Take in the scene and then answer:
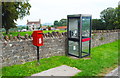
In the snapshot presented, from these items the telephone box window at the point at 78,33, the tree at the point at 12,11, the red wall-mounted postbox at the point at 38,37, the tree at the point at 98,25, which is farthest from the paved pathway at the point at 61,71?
the tree at the point at 98,25

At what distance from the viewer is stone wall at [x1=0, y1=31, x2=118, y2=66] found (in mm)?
4938

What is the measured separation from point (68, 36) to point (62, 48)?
0.84 m

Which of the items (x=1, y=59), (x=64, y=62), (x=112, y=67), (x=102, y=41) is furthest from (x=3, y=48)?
(x=102, y=41)

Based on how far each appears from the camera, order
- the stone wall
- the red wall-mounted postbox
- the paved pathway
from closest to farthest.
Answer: the paved pathway
the stone wall
the red wall-mounted postbox

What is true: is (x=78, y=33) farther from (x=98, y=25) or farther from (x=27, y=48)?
(x=98, y=25)

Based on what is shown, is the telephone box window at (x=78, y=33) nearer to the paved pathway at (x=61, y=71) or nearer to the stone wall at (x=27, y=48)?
the stone wall at (x=27, y=48)

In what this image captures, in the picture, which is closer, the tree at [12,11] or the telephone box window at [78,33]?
the telephone box window at [78,33]

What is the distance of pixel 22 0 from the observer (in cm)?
1973

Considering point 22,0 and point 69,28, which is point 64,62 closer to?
point 69,28

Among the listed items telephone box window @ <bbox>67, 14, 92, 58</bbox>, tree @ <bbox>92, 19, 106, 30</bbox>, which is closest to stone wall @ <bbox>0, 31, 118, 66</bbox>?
telephone box window @ <bbox>67, 14, 92, 58</bbox>

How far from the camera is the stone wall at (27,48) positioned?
4.94 meters

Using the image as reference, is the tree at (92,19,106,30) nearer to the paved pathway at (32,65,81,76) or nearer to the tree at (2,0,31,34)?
the tree at (2,0,31,34)

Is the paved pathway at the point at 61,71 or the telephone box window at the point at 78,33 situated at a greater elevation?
the telephone box window at the point at 78,33

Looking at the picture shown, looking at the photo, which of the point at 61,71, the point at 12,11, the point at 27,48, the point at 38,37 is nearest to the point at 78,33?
the point at 38,37
